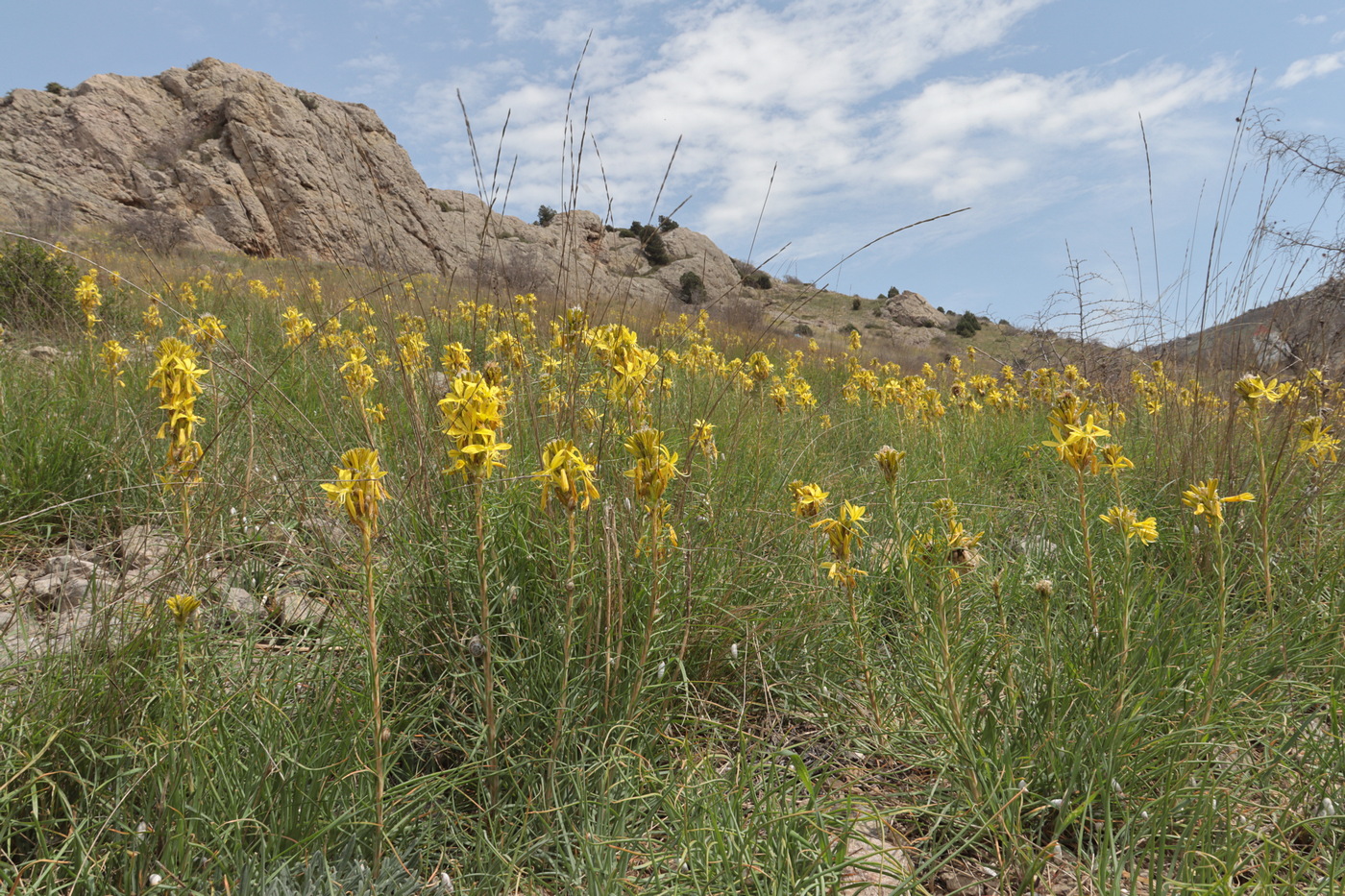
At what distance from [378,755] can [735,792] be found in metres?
0.79

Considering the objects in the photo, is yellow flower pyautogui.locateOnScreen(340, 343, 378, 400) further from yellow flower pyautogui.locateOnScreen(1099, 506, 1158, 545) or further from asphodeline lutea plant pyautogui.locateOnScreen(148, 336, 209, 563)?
yellow flower pyautogui.locateOnScreen(1099, 506, 1158, 545)

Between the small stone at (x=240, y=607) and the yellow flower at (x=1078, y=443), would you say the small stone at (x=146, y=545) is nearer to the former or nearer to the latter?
the small stone at (x=240, y=607)

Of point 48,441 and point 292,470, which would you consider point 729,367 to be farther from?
point 48,441

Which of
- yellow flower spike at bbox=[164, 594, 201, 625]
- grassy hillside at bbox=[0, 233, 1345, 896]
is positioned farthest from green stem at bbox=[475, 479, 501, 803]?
yellow flower spike at bbox=[164, 594, 201, 625]

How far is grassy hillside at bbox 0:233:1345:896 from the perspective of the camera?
1.36 m

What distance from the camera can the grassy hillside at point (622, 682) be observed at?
4.46 feet

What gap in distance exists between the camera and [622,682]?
1812 millimetres

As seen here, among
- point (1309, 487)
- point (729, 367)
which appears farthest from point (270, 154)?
point (1309, 487)

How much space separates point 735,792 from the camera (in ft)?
4.93

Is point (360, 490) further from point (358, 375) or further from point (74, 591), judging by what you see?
point (74, 591)

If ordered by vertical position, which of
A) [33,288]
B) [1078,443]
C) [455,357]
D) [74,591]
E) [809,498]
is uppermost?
[33,288]

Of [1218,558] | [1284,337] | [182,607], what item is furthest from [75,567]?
[1284,337]

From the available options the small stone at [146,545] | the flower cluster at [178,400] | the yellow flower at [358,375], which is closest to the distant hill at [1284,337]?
the yellow flower at [358,375]

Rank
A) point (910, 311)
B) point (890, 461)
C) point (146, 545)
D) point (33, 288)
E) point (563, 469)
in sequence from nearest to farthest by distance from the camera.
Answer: point (563, 469), point (890, 461), point (146, 545), point (33, 288), point (910, 311)
